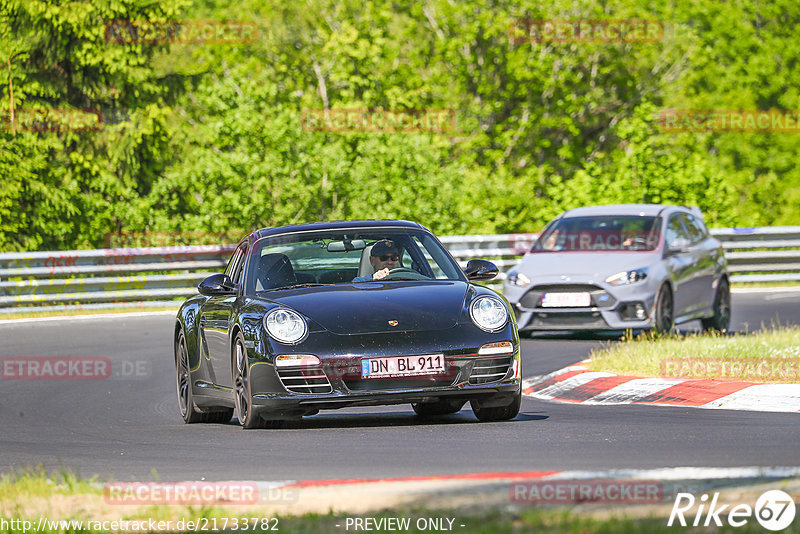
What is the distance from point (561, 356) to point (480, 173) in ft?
73.9

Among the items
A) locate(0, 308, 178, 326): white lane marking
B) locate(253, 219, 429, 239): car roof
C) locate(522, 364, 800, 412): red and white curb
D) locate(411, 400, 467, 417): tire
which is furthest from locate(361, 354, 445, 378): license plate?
locate(0, 308, 178, 326): white lane marking

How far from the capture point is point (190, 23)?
39.6m

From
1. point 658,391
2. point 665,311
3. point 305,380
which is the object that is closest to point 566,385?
point 658,391

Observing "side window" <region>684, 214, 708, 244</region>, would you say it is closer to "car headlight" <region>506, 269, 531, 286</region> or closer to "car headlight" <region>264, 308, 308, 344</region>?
"car headlight" <region>506, 269, 531, 286</region>

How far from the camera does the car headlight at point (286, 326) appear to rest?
386 inches

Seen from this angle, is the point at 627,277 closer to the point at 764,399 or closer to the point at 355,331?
the point at 764,399

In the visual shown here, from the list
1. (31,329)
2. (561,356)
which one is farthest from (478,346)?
(31,329)

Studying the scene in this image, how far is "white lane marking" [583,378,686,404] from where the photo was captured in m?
12.1

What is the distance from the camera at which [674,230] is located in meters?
19.2

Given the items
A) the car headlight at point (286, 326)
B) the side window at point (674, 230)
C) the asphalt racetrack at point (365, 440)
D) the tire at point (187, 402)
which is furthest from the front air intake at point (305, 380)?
the side window at point (674, 230)

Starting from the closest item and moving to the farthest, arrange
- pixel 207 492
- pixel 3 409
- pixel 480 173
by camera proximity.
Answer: pixel 207 492 < pixel 3 409 < pixel 480 173

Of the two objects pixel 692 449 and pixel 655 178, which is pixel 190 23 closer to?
pixel 655 178

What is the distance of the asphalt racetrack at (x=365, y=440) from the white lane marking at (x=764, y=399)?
1.00 ft

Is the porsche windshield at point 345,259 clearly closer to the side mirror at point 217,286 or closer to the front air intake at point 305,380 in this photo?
the side mirror at point 217,286
